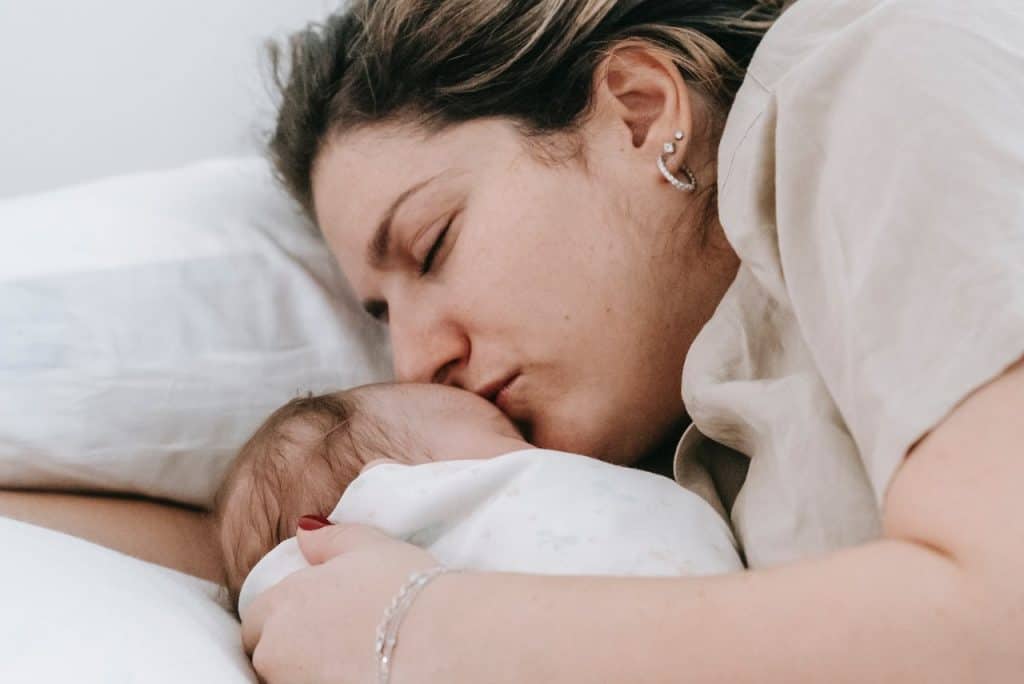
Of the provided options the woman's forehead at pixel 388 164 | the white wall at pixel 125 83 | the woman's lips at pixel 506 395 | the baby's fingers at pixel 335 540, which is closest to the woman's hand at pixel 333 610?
the baby's fingers at pixel 335 540

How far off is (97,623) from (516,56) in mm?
669

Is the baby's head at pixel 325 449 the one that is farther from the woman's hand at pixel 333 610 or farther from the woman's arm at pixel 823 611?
the woman's arm at pixel 823 611

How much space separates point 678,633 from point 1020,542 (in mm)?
184

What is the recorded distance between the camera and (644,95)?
113 centimetres

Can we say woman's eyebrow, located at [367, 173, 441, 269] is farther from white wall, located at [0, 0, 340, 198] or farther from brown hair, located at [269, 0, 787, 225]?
white wall, located at [0, 0, 340, 198]

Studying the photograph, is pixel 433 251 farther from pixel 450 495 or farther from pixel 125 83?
pixel 125 83

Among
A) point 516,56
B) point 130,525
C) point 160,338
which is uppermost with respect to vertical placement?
point 516,56

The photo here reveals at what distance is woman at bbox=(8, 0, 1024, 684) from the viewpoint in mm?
631

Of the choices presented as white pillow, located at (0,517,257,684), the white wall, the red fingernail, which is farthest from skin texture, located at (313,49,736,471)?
the white wall

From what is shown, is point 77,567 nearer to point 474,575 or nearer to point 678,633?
point 474,575

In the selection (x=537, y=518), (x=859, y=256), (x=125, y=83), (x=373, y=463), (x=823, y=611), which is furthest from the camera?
(x=125, y=83)

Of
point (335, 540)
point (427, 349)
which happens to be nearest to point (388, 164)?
point (427, 349)

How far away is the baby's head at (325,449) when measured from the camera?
3.28 feet

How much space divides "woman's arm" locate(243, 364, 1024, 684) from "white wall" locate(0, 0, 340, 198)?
122cm
